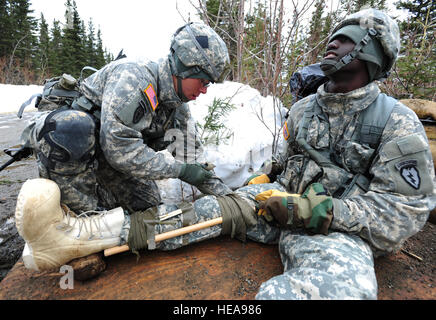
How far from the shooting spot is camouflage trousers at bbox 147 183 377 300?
1.24 m

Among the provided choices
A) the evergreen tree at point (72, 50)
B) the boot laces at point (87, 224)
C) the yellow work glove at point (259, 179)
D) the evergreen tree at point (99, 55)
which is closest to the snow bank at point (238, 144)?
the yellow work glove at point (259, 179)

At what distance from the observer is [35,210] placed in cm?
143

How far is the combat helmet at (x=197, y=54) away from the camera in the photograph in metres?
1.98

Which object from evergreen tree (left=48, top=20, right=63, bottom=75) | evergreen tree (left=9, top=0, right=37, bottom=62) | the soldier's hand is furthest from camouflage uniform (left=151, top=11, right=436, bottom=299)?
evergreen tree (left=48, top=20, right=63, bottom=75)

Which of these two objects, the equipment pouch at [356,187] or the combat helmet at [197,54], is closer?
the equipment pouch at [356,187]

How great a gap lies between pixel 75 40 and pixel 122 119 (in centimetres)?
3502

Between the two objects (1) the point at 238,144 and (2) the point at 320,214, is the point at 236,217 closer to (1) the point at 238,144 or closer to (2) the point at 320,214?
(2) the point at 320,214

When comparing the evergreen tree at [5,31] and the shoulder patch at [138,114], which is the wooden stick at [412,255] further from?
the evergreen tree at [5,31]

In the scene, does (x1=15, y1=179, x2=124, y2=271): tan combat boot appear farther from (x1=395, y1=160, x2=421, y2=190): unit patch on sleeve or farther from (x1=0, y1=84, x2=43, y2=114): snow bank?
(x1=0, y1=84, x2=43, y2=114): snow bank

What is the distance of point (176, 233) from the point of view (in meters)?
1.69

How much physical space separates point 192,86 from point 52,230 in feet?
4.71

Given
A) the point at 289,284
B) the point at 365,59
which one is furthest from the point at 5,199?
the point at 365,59

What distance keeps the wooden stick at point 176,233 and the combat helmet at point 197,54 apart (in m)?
1.17

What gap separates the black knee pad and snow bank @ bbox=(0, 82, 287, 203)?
49.6 inches
